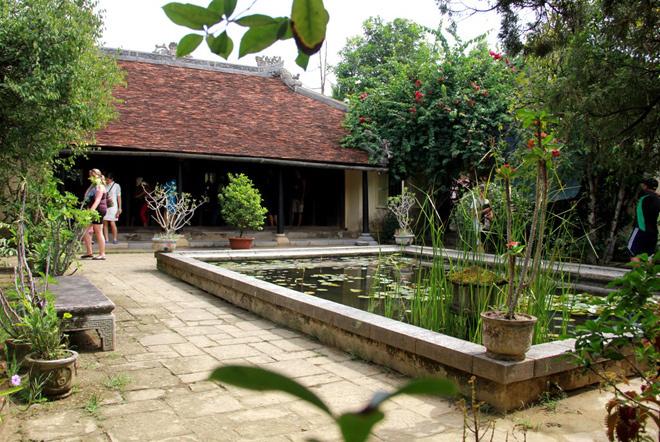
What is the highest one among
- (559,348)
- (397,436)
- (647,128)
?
(647,128)

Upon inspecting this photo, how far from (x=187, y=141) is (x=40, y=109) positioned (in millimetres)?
8059

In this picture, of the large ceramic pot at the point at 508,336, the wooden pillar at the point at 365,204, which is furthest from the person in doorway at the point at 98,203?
the wooden pillar at the point at 365,204

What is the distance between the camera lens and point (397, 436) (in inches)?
116

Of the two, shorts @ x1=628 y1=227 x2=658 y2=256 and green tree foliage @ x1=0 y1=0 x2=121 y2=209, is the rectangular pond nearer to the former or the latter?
shorts @ x1=628 y1=227 x2=658 y2=256


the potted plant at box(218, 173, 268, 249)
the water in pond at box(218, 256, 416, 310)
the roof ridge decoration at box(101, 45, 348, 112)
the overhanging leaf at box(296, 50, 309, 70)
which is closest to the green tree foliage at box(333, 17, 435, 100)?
the roof ridge decoration at box(101, 45, 348, 112)

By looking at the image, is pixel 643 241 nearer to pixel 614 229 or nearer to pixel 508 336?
pixel 614 229

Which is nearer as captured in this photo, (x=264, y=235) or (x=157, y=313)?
(x=157, y=313)

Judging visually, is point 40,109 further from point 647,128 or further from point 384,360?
point 647,128

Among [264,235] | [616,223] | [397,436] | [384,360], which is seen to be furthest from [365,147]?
[397,436]

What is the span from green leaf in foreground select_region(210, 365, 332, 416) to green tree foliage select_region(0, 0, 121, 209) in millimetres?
6267

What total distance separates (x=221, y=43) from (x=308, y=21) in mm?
150

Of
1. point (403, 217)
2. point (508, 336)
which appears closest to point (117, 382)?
point (508, 336)

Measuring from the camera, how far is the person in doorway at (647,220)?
691 cm

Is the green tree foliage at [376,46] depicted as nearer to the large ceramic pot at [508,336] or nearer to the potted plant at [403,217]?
the potted plant at [403,217]
